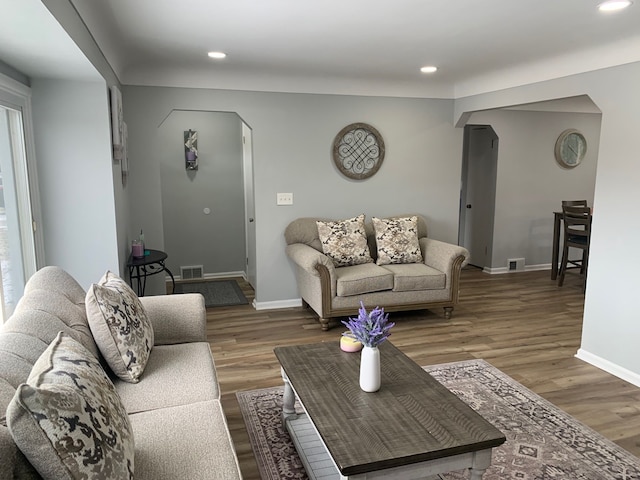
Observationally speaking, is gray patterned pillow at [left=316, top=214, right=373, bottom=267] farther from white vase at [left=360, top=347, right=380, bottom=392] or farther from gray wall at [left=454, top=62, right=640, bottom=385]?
white vase at [left=360, top=347, right=380, bottom=392]

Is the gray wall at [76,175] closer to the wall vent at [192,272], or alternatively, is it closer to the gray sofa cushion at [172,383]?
the gray sofa cushion at [172,383]

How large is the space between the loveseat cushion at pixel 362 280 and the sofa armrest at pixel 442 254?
540 millimetres

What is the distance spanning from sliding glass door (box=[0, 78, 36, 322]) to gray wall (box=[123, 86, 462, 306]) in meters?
1.44

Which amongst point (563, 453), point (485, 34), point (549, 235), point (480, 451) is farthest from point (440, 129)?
point (480, 451)

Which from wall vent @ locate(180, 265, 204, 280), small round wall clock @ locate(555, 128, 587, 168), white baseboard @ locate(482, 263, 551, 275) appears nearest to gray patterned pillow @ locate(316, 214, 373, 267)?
wall vent @ locate(180, 265, 204, 280)

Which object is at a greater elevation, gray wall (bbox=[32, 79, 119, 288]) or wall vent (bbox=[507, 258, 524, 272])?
gray wall (bbox=[32, 79, 119, 288])

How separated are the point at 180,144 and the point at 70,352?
4.71 meters

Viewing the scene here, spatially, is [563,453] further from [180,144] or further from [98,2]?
[180,144]

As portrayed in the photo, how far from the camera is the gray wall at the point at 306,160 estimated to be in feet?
14.2

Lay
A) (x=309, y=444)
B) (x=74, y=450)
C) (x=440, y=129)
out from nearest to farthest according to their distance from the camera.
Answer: (x=74, y=450) → (x=309, y=444) → (x=440, y=129)

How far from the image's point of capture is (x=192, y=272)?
6137 millimetres

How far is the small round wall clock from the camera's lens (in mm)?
6320

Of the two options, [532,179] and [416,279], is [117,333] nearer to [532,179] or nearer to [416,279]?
[416,279]

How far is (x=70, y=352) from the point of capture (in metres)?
1.52
